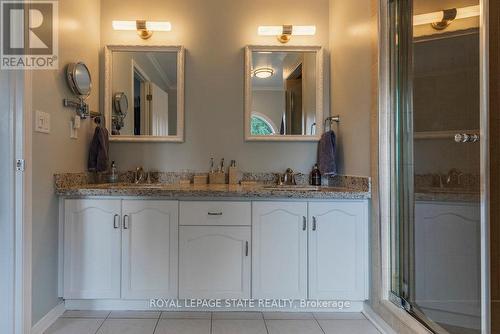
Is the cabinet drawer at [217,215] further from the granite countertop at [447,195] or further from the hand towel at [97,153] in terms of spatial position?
the granite countertop at [447,195]

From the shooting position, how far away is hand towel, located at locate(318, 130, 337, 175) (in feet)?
7.50

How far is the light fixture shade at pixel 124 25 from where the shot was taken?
2.45 meters

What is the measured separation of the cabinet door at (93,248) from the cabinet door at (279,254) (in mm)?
850

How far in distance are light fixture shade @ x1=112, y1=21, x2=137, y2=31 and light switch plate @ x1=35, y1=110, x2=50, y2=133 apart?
1.04 m

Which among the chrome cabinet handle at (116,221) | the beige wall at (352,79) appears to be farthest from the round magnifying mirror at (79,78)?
the beige wall at (352,79)

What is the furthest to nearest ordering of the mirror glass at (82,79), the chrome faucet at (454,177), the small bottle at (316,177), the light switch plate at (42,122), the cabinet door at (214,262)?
the small bottle at (316,177) < the mirror glass at (82,79) < the cabinet door at (214,262) < the light switch plate at (42,122) < the chrome faucet at (454,177)

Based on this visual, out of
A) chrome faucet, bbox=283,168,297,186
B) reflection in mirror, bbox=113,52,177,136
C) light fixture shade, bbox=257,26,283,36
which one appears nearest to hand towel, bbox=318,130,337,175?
chrome faucet, bbox=283,168,297,186

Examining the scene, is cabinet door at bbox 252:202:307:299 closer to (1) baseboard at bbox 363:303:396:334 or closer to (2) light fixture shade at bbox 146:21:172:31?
(1) baseboard at bbox 363:303:396:334

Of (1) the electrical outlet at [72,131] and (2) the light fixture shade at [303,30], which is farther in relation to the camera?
(2) the light fixture shade at [303,30]

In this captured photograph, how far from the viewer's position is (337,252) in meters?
1.94

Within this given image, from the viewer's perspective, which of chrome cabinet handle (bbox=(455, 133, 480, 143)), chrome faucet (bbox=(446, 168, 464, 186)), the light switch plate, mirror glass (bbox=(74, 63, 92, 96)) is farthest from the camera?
mirror glass (bbox=(74, 63, 92, 96))

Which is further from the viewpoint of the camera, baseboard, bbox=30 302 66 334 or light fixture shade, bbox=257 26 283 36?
light fixture shade, bbox=257 26 283 36

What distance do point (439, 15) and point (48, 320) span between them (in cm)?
267

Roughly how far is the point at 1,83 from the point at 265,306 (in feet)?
6.27
